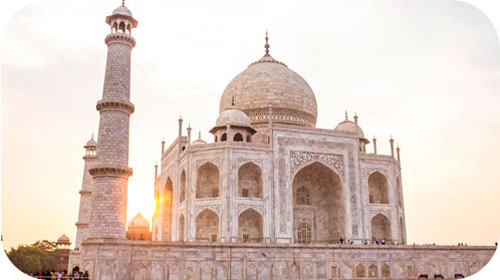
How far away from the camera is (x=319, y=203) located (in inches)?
934

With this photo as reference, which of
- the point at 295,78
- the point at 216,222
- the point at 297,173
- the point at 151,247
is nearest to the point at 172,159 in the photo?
the point at 216,222

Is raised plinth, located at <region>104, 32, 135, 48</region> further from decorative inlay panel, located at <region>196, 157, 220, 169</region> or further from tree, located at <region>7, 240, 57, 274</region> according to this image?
tree, located at <region>7, 240, 57, 274</region>

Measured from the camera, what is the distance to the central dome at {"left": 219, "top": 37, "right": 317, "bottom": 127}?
25.9m

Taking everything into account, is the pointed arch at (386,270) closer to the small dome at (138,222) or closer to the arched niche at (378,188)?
the arched niche at (378,188)

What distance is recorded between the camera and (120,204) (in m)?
13.8

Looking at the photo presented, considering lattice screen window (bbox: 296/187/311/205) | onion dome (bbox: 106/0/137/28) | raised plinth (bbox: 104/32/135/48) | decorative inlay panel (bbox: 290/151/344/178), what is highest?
onion dome (bbox: 106/0/137/28)

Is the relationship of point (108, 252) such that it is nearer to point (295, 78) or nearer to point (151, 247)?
point (151, 247)

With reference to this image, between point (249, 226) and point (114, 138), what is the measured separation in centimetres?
904

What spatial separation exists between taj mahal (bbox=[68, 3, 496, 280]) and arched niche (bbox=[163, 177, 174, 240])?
54 millimetres

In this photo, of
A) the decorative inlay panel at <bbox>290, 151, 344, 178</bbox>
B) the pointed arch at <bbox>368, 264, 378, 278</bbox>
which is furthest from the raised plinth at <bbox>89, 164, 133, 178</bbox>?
the decorative inlay panel at <bbox>290, 151, 344, 178</bbox>

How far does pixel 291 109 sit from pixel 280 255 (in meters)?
11.2

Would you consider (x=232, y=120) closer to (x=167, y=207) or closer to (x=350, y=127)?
(x=167, y=207)

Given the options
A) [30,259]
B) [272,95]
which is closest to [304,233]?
[272,95]

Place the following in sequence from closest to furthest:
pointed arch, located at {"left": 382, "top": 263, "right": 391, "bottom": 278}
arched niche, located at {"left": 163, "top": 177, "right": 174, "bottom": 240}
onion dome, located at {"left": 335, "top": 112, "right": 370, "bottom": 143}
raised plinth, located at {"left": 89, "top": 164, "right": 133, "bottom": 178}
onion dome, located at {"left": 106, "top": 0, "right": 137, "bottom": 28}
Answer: raised plinth, located at {"left": 89, "top": 164, "right": 133, "bottom": 178}, onion dome, located at {"left": 106, "top": 0, "right": 137, "bottom": 28}, pointed arch, located at {"left": 382, "top": 263, "right": 391, "bottom": 278}, arched niche, located at {"left": 163, "top": 177, "right": 174, "bottom": 240}, onion dome, located at {"left": 335, "top": 112, "right": 370, "bottom": 143}
